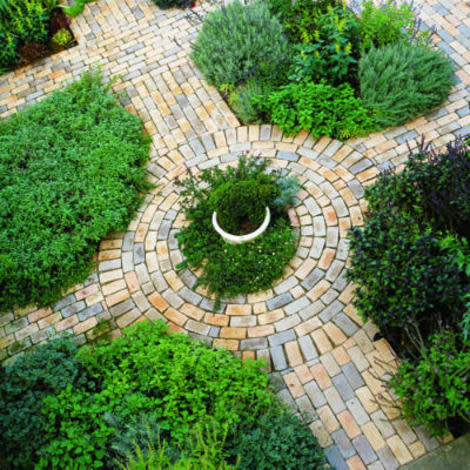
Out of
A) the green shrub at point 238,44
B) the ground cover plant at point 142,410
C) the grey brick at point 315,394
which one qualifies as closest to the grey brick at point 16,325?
the ground cover plant at point 142,410

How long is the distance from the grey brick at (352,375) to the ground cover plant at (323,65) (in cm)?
292

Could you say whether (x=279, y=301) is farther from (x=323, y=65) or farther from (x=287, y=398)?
(x=323, y=65)

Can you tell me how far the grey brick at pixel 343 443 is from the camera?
4.09 m

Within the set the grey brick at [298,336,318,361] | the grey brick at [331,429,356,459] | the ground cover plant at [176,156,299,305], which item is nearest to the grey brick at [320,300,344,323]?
the grey brick at [298,336,318,361]

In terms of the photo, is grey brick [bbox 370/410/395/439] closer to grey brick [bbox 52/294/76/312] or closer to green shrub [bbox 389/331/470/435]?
green shrub [bbox 389/331/470/435]

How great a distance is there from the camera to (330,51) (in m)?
6.39

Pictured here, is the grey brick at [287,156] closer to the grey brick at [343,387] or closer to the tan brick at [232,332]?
the tan brick at [232,332]

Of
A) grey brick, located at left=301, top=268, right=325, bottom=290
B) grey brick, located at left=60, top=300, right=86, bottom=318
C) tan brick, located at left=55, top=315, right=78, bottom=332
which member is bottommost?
tan brick, located at left=55, top=315, right=78, bottom=332

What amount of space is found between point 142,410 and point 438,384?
244 centimetres

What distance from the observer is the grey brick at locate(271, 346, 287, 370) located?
15.1ft

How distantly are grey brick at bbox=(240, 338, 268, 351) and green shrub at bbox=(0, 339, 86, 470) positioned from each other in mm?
1519

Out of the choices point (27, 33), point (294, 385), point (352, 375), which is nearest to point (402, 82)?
point (352, 375)

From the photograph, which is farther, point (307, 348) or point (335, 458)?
point (307, 348)

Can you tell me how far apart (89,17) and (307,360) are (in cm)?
692
